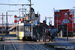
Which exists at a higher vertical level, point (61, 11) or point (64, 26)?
point (61, 11)

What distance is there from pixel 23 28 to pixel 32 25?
1.50 meters

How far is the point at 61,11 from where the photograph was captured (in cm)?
8006

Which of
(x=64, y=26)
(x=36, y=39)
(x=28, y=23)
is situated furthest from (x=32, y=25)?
(x=64, y=26)

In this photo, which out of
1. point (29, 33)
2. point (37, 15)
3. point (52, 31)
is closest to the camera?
point (29, 33)

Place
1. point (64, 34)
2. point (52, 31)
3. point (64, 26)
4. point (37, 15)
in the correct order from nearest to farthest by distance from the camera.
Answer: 1. point (52, 31)
2. point (64, 34)
3. point (64, 26)
4. point (37, 15)

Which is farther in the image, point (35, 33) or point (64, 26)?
point (64, 26)

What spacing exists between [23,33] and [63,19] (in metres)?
51.5

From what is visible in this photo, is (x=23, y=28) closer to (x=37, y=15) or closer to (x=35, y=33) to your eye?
(x=35, y=33)

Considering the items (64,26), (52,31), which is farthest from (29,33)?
(64,26)

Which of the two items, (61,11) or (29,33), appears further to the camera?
(61,11)

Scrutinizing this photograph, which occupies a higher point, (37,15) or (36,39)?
(37,15)

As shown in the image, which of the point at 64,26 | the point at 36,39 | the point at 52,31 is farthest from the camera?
the point at 64,26

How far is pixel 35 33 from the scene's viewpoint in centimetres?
3197

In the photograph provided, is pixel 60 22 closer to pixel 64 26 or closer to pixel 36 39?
pixel 64 26
